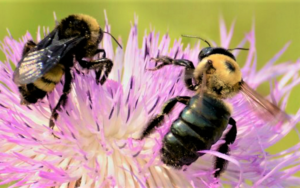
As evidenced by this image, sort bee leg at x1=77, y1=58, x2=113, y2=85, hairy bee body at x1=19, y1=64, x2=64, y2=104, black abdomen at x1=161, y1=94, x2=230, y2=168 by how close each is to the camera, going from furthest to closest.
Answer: bee leg at x1=77, y1=58, x2=113, y2=85
hairy bee body at x1=19, y1=64, x2=64, y2=104
black abdomen at x1=161, y1=94, x2=230, y2=168

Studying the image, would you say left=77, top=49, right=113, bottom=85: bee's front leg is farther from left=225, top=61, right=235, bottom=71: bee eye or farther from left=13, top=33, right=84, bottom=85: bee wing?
left=225, top=61, right=235, bottom=71: bee eye

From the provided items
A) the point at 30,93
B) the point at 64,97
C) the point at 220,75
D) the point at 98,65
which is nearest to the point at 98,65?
the point at 98,65

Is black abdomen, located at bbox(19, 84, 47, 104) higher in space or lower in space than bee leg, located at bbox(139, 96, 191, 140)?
higher

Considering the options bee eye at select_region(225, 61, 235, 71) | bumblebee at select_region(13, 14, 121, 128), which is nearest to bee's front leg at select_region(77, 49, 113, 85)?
bumblebee at select_region(13, 14, 121, 128)

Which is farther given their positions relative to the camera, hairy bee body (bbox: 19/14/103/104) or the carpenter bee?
hairy bee body (bbox: 19/14/103/104)

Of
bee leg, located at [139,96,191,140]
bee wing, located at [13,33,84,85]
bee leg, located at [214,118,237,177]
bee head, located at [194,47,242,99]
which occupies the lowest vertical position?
bee leg, located at [214,118,237,177]

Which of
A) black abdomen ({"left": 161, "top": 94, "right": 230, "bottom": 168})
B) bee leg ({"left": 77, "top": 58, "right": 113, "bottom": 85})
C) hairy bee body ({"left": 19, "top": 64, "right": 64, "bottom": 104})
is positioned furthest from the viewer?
bee leg ({"left": 77, "top": 58, "right": 113, "bottom": 85})

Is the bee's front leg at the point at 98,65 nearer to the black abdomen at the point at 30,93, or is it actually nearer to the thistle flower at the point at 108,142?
the thistle flower at the point at 108,142

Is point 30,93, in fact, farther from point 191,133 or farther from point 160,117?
point 191,133

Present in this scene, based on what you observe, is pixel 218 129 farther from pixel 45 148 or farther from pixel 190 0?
pixel 190 0
